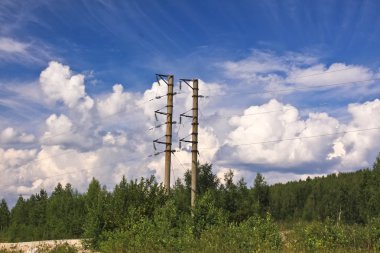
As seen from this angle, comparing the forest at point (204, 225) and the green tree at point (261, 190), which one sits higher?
the green tree at point (261, 190)

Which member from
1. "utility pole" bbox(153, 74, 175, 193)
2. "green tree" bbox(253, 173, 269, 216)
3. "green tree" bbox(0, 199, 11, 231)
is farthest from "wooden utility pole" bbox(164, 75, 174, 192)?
"green tree" bbox(0, 199, 11, 231)

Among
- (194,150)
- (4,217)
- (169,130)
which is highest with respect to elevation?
(169,130)

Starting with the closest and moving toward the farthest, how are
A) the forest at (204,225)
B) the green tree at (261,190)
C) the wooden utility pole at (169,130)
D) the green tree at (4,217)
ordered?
the forest at (204,225) < the wooden utility pole at (169,130) < the green tree at (261,190) < the green tree at (4,217)

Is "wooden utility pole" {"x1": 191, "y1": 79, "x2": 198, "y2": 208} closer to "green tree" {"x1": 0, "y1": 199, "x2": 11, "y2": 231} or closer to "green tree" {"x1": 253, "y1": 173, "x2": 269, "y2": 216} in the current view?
"green tree" {"x1": 253, "y1": 173, "x2": 269, "y2": 216}

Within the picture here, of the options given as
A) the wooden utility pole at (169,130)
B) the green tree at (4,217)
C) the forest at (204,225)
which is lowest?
the forest at (204,225)

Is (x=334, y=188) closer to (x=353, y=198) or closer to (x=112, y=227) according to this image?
(x=353, y=198)

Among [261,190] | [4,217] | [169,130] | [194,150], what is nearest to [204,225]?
[194,150]

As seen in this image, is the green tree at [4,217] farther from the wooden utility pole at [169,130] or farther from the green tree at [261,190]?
the wooden utility pole at [169,130]

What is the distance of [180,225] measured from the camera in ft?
83.7

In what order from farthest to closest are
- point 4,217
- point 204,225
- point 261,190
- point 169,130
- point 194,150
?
point 4,217, point 261,190, point 169,130, point 194,150, point 204,225

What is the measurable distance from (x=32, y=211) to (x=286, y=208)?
182 feet

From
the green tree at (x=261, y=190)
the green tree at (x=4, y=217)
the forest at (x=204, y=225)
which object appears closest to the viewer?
the forest at (x=204, y=225)

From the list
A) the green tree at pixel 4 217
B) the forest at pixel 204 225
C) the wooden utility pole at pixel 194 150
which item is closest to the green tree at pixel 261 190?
the forest at pixel 204 225

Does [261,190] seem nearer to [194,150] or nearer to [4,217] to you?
[194,150]
